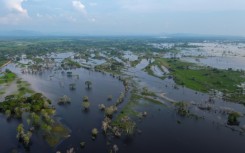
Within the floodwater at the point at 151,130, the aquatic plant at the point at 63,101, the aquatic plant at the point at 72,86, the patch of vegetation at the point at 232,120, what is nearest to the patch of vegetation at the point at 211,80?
the floodwater at the point at 151,130

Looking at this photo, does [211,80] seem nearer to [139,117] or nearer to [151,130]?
[139,117]

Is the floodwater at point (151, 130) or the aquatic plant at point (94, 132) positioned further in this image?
the aquatic plant at point (94, 132)

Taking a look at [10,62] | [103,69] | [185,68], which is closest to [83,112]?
[103,69]

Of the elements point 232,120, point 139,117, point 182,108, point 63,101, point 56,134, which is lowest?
point 56,134

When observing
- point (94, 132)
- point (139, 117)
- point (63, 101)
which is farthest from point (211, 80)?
point (94, 132)

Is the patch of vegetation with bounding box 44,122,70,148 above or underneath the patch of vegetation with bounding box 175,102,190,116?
underneath

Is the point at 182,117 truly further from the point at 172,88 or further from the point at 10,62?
the point at 10,62

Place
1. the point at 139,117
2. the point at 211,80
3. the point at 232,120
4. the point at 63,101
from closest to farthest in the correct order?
the point at 232,120
the point at 139,117
the point at 63,101
the point at 211,80

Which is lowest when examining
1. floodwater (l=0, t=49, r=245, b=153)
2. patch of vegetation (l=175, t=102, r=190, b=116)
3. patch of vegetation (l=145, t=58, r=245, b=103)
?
floodwater (l=0, t=49, r=245, b=153)

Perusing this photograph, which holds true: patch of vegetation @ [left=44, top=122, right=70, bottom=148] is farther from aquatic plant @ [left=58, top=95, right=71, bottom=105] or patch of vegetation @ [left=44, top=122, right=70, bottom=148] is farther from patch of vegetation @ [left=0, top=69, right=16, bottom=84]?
patch of vegetation @ [left=0, top=69, right=16, bottom=84]

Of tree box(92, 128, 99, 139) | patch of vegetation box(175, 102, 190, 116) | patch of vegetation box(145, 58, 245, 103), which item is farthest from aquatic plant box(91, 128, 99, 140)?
patch of vegetation box(145, 58, 245, 103)

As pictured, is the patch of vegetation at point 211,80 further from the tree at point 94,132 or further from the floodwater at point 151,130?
the tree at point 94,132
